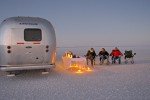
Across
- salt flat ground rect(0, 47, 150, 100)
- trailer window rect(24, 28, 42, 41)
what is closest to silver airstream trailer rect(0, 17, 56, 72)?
trailer window rect(24, 28, 42, 41)

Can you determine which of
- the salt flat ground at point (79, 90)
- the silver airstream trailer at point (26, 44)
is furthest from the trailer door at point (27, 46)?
the salt flat ground at point (79, 90)

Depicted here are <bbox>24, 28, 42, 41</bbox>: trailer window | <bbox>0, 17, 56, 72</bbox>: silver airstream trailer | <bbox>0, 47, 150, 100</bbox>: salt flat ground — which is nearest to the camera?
<bbox>0, 47, 150, 100</bbox>: salt flat ground

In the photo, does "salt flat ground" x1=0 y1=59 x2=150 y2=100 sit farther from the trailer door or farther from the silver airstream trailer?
the trailer door

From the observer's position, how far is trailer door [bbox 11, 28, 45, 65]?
31.5 feet

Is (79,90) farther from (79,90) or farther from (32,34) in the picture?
(32,34)

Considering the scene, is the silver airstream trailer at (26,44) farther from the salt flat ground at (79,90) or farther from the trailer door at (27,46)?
the salt flat ground at (79,90)

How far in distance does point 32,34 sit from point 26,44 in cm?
54

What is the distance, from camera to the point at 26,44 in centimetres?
978

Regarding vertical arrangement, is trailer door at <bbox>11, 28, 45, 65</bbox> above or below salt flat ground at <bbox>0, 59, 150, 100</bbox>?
above

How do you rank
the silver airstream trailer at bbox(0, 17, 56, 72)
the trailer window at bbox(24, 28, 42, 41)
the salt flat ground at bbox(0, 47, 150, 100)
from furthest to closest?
the trailer window at bbox(24, 28, 42, 41), the silver airstream trailer at bbox(0, 17, 56, 72), the salt flat ground at bbox(0, 47, 150, 100)

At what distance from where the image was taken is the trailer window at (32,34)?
390 inches

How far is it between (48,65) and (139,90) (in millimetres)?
4294

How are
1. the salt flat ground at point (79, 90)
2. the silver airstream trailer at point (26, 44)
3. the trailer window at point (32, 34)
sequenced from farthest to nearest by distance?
the trailer window at point (32, 34) → the silver airstream trailer at point (26, 44) → the salt flat ground at point (79, 90)

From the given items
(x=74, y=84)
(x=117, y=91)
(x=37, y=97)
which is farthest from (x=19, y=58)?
(x=117, y=91)
